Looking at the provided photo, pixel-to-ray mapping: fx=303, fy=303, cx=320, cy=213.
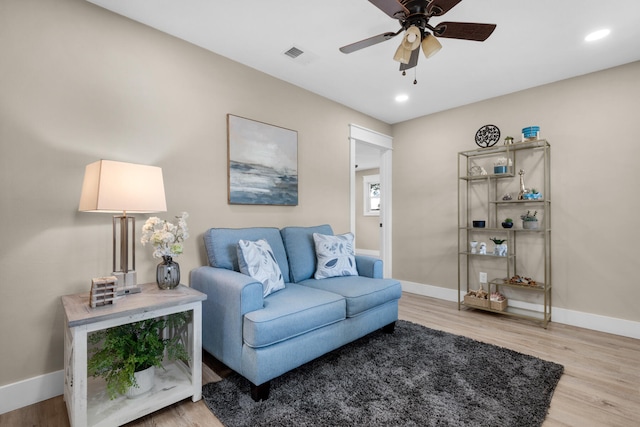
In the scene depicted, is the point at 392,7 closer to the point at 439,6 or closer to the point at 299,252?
the point at 439,6

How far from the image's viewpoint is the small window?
8039 millimetres

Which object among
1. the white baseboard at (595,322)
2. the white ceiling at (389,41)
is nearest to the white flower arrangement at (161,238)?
the white ceiling at (389,41)

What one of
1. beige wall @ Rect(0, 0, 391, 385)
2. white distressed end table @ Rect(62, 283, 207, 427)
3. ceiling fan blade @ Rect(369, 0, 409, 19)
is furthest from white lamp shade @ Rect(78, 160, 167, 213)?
ceiling fan blade @ Rect(369, 0, 409, 19)

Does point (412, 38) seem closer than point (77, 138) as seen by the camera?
Yes

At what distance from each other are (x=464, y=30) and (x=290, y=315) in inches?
81.1

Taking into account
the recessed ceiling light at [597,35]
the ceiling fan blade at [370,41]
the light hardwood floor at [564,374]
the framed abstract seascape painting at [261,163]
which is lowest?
the light hardwood floor at [564,374]

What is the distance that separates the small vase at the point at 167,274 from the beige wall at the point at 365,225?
633 cm

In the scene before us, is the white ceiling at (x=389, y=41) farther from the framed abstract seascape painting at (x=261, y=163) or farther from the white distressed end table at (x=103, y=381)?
the white distressed end table at (x=103, y=381)

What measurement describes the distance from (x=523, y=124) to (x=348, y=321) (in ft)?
9.93

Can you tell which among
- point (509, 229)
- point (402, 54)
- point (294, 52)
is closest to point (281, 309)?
point (402, 54)

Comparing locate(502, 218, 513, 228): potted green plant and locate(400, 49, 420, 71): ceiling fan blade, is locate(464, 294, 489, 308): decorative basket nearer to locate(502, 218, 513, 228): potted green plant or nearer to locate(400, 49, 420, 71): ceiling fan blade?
locate(502, 218, 513, 228): potted green plant

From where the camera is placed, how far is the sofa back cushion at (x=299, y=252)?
2793 mm

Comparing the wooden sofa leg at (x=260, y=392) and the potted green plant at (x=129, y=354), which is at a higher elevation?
the potted green plant at (x=129, y=354)

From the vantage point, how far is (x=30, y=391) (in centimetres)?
180
